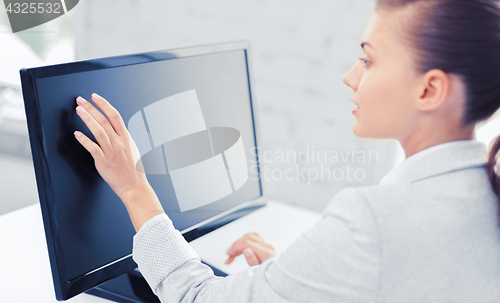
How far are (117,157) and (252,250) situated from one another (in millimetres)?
328

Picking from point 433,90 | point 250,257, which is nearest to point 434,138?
point 433,90

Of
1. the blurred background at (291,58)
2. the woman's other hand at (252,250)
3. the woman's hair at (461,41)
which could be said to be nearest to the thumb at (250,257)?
the woman's other hand at (252,250)

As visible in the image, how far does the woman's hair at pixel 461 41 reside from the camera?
48 cm

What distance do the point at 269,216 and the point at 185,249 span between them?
1.79 ft

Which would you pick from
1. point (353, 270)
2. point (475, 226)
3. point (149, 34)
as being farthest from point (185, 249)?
point (149, 34)

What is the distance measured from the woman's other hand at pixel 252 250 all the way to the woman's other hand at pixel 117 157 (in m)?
0.22

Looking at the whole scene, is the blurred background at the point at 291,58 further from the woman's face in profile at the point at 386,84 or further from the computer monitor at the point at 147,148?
the woman's face in profile at the point at 386,84

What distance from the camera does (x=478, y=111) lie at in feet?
1.72

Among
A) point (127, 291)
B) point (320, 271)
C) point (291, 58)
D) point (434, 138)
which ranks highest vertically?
point (291, 58)

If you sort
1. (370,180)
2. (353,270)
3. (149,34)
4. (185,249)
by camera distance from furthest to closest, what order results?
(149,34) → (370,180) → (185,249) → (353,270)

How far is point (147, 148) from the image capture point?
670 millimetres

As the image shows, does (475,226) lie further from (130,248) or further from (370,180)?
(370,180)

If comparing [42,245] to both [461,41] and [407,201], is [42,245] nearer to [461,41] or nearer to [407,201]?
[407,201]

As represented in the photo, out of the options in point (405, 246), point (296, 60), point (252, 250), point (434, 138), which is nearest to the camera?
point (405, 246)
